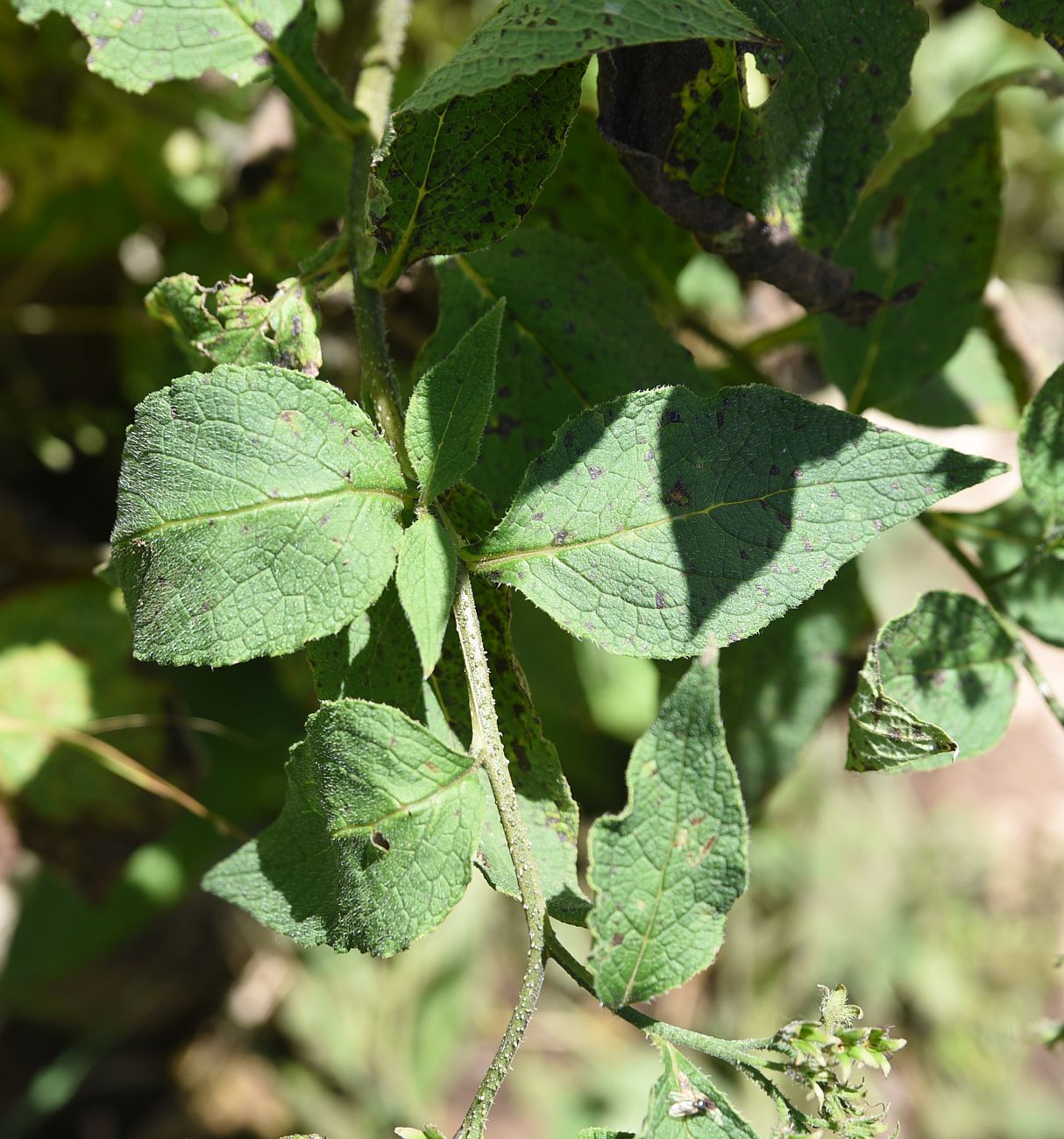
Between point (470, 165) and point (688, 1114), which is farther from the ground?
point (470, 165)

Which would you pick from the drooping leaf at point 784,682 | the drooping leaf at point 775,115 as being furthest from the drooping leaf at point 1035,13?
the drooping leaf at point 784,682

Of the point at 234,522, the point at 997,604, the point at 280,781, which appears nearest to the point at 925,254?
the point at 997,604

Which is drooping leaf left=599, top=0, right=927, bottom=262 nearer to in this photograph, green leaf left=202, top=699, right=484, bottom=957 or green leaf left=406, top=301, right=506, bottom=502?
green leaf left=406, top=301, right=506, bottom=502

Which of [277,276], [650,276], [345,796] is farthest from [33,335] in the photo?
[345,796]

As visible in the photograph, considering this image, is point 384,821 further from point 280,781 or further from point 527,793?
point 280,781

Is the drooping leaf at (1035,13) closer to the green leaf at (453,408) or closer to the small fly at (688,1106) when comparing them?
the green leaf at (453,408)

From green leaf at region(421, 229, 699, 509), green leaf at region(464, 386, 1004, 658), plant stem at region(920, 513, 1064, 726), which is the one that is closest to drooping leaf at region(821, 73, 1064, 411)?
plant stem at region(920, 513, 1064, 726)
